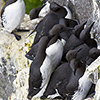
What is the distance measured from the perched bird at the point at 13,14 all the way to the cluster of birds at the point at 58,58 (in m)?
0.54

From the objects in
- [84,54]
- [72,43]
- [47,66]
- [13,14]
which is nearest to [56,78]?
[47,66]

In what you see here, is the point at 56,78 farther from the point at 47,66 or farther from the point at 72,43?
the point at 72,43

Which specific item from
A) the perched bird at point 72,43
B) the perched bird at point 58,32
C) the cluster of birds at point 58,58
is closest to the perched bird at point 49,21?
the cluster of birds at point 58,58

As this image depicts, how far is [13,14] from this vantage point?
17.7ft

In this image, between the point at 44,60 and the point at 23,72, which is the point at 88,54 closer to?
the point at 44,60

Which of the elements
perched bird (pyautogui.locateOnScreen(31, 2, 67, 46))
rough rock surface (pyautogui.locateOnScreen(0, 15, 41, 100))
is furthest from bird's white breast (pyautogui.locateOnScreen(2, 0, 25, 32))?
perched bird (pyautogui.locateOnScreen(31, 2, 67, 46))

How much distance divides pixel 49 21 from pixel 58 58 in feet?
2.97

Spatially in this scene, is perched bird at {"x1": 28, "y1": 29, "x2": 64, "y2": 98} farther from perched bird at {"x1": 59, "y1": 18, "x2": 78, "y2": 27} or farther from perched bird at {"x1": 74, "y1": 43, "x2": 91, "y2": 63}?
perched bird at {"x1": 59, "y1": 18, "x2": 78, "y2": 27}

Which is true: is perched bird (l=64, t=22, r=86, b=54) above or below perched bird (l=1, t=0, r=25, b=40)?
below

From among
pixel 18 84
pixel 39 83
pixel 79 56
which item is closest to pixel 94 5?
pixel 79 56

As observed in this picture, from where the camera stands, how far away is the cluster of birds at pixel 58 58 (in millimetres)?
4070

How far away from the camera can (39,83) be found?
427 centimetres

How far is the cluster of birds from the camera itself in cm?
407

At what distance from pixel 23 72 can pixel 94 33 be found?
4.62 feet
